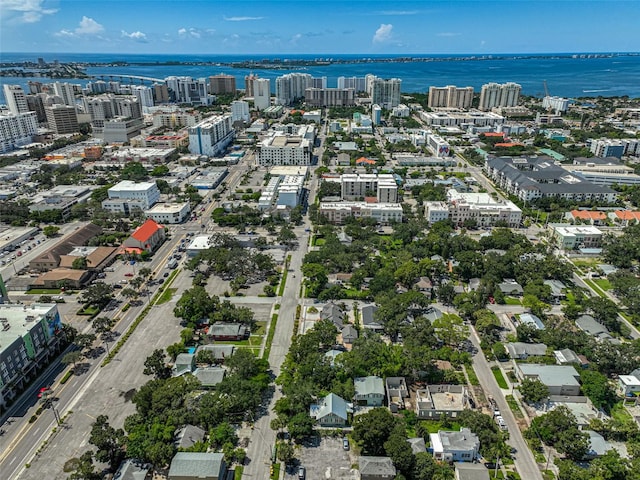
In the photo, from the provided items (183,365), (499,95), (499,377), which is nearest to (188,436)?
(183,365)

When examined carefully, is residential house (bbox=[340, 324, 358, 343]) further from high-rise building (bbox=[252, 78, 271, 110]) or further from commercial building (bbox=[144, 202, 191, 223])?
high-rise building (bbox=[252, 78, 271, 110])

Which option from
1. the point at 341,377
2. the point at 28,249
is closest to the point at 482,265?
the point at 341,377

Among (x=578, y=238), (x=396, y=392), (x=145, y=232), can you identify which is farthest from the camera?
(x=578, y=238)

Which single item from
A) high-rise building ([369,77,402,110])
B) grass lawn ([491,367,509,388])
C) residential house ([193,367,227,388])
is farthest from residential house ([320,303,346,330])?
high-rise building ([369,77,402,110])

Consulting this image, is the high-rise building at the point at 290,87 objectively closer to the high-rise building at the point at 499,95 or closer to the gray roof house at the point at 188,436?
the high-rise building at the point at 499,95

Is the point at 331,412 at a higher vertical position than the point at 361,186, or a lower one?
lower

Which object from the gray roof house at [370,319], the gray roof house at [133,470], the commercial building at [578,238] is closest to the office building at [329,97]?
the commercial building at [578,238]

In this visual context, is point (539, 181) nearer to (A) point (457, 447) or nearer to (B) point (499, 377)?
(B) point (499, 377)
